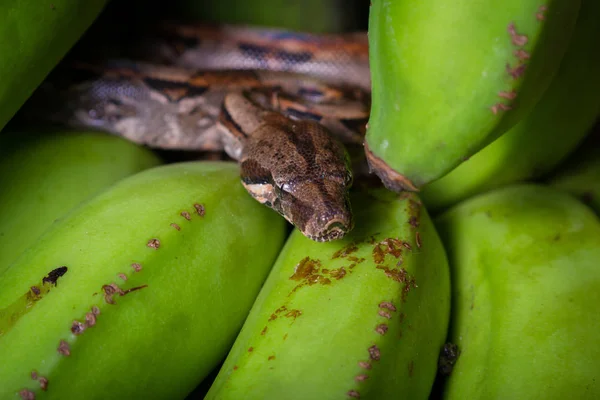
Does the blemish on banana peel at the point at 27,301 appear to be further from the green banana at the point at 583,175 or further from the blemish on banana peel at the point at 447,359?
the green banana at the point at 583,175

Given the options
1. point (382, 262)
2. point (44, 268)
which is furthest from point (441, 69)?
point (44, 268)

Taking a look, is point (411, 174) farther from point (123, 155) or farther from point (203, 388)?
point (123, 155)

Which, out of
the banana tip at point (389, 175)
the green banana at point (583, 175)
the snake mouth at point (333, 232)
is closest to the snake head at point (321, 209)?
the snake mouth at point (333, 232)

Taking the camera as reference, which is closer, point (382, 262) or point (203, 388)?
point (382, 262)

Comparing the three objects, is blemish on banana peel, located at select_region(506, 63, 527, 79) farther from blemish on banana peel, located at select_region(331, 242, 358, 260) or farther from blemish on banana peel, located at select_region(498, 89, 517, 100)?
blemish on banana peel, located at select_region(331, 242, 358, 260)

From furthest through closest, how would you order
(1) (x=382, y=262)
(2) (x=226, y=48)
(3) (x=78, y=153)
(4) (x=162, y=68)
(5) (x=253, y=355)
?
1. (2) (x=226, y=48)
2. (4) (x=162, y=68)
3. (3) (x=78, y=153)
4. (1) (x=382, y=262)
5. (5) (x=253, y=355)

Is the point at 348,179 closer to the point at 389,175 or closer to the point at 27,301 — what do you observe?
the point at 389,175

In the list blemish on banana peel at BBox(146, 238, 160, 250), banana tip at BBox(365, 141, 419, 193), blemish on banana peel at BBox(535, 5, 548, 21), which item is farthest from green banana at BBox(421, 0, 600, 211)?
blemish on banana peel at BBox(146, 238, 160, 250)
